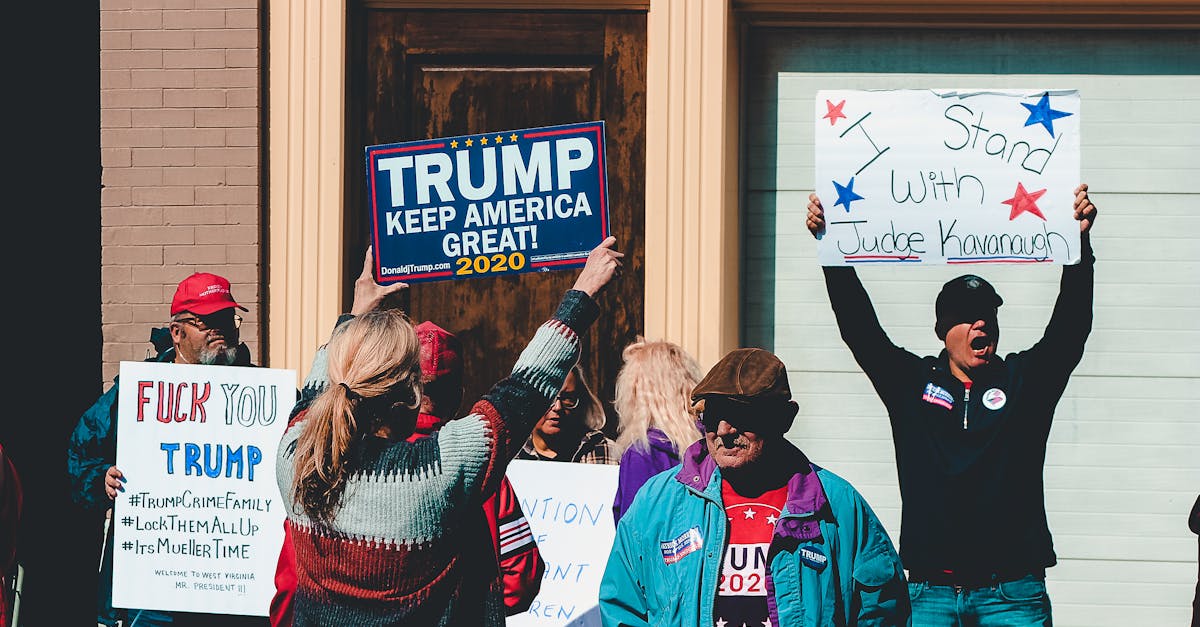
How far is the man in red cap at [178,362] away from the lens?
6.05 m

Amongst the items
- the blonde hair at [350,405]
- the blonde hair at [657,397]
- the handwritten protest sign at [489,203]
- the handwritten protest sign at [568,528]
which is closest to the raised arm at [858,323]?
the blonde hair at [657,397]

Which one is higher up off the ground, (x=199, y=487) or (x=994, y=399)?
(x=994, y=399)

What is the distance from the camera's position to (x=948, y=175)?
586 cm

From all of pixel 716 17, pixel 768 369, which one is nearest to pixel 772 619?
pixel 768 369

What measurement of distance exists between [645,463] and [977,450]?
1.29 m

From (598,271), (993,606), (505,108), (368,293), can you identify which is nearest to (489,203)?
Result: (368,293)

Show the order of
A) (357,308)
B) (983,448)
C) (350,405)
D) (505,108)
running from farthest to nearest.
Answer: (505,108)
(983,448)
(357,308)
(350,405)

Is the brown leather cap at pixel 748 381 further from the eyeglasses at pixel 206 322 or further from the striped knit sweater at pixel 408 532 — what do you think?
the eyeglasses at pixel 206 322

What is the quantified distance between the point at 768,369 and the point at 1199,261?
3.98 m

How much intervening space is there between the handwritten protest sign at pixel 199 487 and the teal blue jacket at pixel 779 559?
86.1 inches

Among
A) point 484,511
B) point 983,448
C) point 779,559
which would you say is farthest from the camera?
point 983,448

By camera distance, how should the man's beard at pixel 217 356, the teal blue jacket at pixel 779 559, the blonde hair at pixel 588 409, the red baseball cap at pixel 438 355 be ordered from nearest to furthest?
the teal blue jacket at pixel 779 559 → the red baseball cap at pixel 438 355 → the man's beard at pixel 217 356 → the blonde hair at pixel 588 409

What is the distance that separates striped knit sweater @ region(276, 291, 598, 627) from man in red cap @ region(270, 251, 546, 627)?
1.23 feet

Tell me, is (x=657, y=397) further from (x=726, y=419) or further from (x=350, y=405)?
(x=350, y=405)
